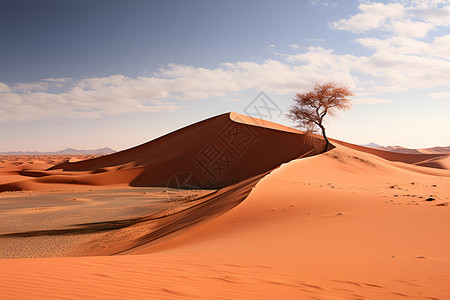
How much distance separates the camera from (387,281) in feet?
11.6

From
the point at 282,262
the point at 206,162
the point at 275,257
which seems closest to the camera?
the point at 282,262

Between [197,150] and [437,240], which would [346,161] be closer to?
[437,240]

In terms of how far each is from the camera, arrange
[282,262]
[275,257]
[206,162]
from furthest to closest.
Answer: [206,162] < [275,257] < [282,262]

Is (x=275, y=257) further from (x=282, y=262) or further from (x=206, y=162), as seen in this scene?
(x=206, y=162)

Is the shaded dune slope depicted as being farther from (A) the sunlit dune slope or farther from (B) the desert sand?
(A) the sunlit dune slope

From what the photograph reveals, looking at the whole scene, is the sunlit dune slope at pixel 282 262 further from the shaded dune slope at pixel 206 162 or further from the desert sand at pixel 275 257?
the shaded dune slope at pixel 206 162

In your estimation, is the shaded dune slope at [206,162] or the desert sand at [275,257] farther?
the shaded dune slope at [206,162]

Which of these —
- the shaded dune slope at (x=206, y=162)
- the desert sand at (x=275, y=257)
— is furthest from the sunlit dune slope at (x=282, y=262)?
the shaded dune slope at (x=206, y=162)

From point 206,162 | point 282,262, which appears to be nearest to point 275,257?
point 282,262

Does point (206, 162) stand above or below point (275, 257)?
above

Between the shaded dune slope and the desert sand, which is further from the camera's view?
the shaded dune slope

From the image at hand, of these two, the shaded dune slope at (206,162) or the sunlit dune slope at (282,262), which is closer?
the sunlit dune slope at (282,262)

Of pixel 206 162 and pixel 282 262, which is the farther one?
pixel 206 162

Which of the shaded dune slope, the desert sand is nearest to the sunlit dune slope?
the desert sand
